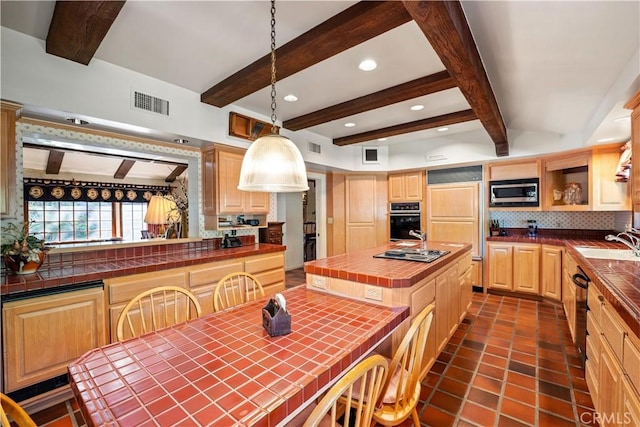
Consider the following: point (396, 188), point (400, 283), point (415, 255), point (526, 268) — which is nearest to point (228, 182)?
point (415, 255)

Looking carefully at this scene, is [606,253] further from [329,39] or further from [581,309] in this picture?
[329,39]

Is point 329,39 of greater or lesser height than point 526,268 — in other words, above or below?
above

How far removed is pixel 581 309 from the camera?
2.21 m

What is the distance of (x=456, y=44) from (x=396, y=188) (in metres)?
3.70

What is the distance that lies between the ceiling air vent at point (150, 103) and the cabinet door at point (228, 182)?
2.27 ft

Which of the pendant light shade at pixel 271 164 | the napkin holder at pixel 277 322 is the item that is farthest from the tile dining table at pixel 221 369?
the pendant light shade at pixel 271 164

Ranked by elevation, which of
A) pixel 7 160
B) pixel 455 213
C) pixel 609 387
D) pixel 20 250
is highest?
pixel 7 160

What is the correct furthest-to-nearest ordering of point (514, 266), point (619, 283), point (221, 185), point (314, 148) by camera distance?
point (314, 148), point (514, 266), point (221, 185), point (619, 283)

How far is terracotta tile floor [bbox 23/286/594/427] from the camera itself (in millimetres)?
1774

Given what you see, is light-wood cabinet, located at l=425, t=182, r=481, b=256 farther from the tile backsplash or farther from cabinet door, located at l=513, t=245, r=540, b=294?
cabinet door, located at l=513, t=245, r=540, b=294

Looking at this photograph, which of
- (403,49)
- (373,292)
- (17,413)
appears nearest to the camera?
(17,413)

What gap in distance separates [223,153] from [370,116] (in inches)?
74.9

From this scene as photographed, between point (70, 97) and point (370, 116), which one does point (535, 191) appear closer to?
point (370, 116)

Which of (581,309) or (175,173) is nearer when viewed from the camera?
(581,309)
